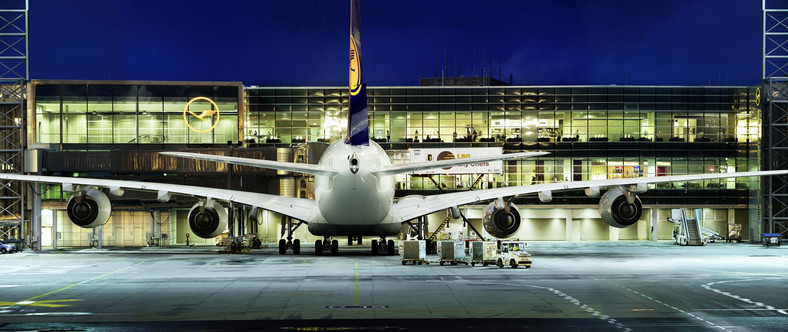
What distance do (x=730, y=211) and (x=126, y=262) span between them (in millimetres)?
55832

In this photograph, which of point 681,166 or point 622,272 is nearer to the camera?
point 622,272

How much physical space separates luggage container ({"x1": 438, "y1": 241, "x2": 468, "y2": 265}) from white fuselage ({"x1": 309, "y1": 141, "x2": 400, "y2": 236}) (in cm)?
382

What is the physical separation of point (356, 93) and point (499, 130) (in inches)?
1655

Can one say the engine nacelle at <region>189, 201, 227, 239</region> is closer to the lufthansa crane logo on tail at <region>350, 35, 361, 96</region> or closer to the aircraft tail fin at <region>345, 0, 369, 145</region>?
the aircraft tail fin at <region>345, 0, 369, 145</region>

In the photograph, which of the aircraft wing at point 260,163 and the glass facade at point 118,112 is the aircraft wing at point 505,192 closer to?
the aircraft wing at point 260,163

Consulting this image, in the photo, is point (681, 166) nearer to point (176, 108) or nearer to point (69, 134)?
point (176, 108)

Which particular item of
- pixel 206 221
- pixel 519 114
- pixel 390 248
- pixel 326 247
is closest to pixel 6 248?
pixel 206 221

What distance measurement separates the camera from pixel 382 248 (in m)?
46.2

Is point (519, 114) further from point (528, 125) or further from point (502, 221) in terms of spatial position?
point (502, 221)

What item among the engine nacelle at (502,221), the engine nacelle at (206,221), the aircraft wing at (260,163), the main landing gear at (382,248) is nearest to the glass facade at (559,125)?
the main landing gear at (382,248)

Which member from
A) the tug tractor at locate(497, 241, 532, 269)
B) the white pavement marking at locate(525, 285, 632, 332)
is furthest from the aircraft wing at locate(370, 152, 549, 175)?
the white pavement marking at locate(525, 285, 632, 332)

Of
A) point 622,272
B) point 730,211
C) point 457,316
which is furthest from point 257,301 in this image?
point 730,211

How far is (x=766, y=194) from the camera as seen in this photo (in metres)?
68.2

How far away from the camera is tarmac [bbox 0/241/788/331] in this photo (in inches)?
736
